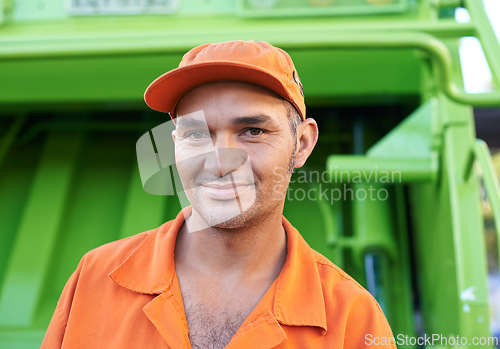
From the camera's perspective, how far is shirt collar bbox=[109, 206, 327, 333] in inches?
40.7

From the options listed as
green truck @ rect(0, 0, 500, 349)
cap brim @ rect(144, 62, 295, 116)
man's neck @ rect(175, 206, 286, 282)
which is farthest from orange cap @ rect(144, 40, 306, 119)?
green truck @ rect(0, 0, 500, 349)

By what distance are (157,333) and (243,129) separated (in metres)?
0.45

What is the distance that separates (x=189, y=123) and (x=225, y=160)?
0.40ft

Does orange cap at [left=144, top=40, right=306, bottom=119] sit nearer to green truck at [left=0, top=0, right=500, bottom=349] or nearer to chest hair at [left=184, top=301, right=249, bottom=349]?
chest hair at [left=184, top=301, right=249, bottom=349]

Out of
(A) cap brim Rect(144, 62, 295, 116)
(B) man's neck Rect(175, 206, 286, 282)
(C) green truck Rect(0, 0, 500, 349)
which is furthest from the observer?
(C) green truck Rect(0, 0, 500, 349)

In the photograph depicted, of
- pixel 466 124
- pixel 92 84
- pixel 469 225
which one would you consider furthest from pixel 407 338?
pixel 92 84

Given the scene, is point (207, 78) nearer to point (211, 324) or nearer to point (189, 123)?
point (189, 123)

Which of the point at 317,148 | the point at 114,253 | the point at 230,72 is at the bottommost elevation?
Result: the point at 317,148

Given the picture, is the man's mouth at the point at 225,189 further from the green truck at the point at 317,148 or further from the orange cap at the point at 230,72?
the green truck at the point at 317,148

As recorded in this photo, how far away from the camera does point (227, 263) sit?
1135 mm

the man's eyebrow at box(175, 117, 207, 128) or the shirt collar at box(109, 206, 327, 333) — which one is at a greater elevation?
the man's eyebrow at box(175, 117, 207, 128)

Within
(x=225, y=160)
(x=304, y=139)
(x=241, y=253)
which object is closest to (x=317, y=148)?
(x=304, y=139)

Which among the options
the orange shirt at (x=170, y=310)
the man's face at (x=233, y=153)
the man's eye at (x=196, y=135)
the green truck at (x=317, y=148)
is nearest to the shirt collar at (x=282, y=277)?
the orange shirt at (x=170, y=310)

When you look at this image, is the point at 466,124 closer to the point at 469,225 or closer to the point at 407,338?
the point at 469,225
